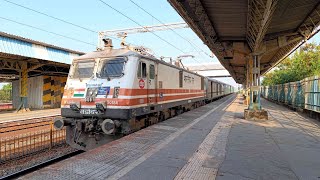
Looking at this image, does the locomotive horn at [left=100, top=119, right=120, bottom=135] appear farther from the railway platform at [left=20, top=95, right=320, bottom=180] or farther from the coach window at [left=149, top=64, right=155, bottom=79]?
the coach window at [left=149, top=64, right=155, bottom=79]

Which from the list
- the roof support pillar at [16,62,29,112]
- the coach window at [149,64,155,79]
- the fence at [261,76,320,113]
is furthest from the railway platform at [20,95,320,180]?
the roof support pillar at [16,62,29,112]

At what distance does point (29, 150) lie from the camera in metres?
10.7

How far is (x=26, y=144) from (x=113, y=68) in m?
4.90

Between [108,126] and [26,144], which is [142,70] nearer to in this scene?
[108,126]

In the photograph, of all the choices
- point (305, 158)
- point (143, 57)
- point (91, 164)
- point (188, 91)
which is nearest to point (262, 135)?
point (305, 158)

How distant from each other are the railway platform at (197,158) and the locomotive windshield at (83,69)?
9.37ft

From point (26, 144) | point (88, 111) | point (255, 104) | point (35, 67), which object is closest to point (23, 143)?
point (26, 144)

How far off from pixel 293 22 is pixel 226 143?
7.63 meters

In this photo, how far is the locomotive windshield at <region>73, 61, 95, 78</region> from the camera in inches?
380

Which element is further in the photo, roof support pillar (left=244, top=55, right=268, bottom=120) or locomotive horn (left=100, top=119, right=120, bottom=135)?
roof support pillar (left=244, top=55, right=268, bottom=120)

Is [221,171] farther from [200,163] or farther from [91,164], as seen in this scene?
[91,164]

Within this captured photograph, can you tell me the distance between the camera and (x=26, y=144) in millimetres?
10750

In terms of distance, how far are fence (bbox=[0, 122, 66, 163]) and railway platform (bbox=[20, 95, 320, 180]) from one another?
4.57 m

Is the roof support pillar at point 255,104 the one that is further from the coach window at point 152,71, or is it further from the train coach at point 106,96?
the coach window at point 152,71
